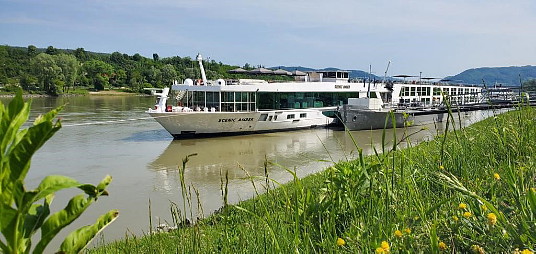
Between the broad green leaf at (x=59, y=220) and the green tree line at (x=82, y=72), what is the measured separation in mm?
43742

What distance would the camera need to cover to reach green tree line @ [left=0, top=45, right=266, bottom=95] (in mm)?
59578

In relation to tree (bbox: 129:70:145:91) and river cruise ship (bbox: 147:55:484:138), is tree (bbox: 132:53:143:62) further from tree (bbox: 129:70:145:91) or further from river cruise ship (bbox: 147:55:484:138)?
river cruise ship (bbox: 147:55:484:138)

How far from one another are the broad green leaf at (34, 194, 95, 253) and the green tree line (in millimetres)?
43742

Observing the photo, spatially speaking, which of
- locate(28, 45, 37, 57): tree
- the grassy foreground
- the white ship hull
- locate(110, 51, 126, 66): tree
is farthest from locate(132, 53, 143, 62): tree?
the grassy foreground

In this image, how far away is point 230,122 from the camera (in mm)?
22125

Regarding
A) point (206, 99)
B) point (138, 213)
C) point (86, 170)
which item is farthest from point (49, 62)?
point (138, 213)

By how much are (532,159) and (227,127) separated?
63.6 feet

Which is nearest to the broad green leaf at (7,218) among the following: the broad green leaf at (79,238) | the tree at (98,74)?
the broad green leaf at (79,238)

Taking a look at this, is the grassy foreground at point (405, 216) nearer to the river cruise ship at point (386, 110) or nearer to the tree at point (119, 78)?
the river cruise ship at point (386, 110)

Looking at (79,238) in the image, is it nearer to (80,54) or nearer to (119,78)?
(119,78)

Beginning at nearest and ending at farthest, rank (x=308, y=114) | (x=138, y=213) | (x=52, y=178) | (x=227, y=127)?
(x=52, y=178) < (x=138, y=213) < (x=227, y=127) < (x=308, y=114)

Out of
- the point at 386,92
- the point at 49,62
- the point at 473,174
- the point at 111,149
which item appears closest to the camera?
the point at 473,174

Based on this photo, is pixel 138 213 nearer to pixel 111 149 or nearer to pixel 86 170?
pixel 86 170

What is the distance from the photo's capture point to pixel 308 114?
2583 cm
